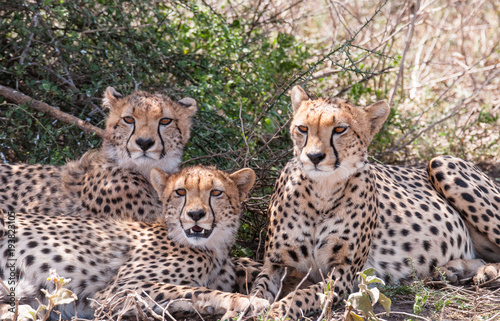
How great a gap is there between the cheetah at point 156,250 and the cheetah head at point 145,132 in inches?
10.9

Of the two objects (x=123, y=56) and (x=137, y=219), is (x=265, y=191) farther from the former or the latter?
(x=123, y=56)

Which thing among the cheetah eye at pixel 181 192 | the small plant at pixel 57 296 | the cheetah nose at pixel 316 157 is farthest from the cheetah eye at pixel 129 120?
the small plant at pixel 57 296

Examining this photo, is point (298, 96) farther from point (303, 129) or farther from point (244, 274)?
point (244, 274)

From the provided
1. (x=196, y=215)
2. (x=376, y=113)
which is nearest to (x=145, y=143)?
(x=196, y=215)

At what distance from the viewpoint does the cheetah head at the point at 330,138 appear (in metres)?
3.13

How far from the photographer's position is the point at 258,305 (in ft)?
10.1

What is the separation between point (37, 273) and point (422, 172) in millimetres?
2606

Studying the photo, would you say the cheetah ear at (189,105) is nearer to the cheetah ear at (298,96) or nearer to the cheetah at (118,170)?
the cheetah at (118,170)

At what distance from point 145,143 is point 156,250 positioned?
69 centimetres

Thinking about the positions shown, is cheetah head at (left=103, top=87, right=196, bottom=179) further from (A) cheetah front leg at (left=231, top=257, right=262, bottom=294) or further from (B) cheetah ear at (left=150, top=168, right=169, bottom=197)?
(A) cheetah front leg at (left=231, top=257, right=262, bottom=294)

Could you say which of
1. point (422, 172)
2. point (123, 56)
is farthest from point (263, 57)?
point (422, 172)

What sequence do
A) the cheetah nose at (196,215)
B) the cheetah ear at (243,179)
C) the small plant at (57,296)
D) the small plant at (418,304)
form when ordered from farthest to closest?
the cheetah ear at (243,179) → the cheetah nose at (196,215) → the small plant at (418,304) → the small plant at (57,296)

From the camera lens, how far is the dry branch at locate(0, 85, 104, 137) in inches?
174

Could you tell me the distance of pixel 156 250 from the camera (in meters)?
3.50
